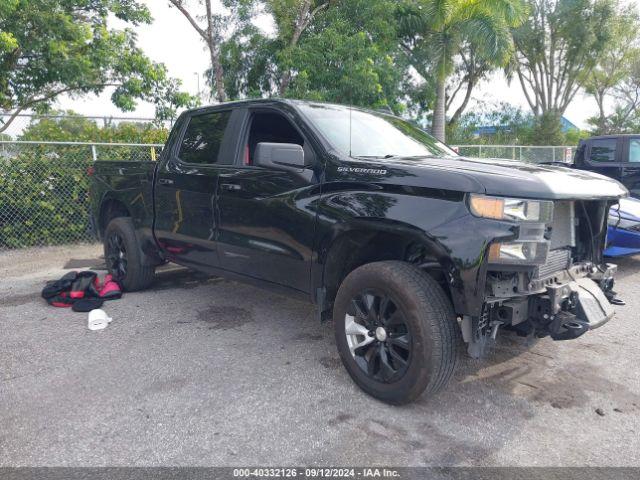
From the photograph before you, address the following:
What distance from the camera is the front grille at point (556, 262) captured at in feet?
10.0

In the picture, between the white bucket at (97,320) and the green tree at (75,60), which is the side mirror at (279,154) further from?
the green tree at (75,60)

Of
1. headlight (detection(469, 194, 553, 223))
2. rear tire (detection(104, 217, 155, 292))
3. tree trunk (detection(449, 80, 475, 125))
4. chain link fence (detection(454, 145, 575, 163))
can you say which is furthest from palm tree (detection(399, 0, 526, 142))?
headlight (detection(469, 194, 553, 223))

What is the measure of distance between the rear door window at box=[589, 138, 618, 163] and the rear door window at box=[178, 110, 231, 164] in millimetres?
7531

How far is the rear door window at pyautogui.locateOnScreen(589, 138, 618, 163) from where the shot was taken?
8.95 metres

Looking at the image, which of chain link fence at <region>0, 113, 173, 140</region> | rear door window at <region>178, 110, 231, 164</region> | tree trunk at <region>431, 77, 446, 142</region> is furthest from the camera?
tree trunk at <region>431, 77, 446, 142</region>

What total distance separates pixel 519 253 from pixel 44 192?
746 cm

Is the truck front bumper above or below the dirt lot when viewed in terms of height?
above

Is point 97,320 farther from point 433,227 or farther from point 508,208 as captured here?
point 508,208

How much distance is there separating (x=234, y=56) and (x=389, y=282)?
13842mm

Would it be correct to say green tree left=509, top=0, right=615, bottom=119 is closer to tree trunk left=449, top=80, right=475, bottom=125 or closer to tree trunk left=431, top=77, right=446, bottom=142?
tree trunk left=449, top=80, right=475, bottom=125

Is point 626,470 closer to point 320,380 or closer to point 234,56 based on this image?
point 320,380

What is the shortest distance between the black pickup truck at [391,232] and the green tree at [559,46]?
21.6 metres

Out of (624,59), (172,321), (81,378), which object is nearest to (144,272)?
(172,321)

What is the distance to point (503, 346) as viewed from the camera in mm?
4062
